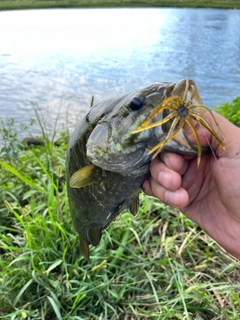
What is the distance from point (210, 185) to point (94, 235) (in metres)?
0.72

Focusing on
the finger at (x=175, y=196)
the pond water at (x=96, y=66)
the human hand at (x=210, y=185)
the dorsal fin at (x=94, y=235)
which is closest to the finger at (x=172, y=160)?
the human hand at (x=210, y=185)

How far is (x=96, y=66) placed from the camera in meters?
9.95

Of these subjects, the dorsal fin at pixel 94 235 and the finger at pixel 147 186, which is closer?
the finger at pixel 147 186

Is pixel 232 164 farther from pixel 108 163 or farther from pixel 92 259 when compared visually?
pixel 92 259

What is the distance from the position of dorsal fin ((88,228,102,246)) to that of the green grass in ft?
1.05

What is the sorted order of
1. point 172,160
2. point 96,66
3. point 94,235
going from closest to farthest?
point 172,160, point 94,235, point 96,66

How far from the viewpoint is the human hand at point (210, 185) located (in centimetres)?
149

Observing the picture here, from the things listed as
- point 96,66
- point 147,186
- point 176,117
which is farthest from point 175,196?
point 96,66

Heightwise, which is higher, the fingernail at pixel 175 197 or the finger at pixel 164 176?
the finger at pixel 164 176

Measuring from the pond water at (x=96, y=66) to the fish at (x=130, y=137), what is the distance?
3.35 m

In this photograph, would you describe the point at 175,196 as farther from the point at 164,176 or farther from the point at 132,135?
Result: the point at 132,135

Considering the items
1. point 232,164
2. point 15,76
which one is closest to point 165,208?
point 232,164

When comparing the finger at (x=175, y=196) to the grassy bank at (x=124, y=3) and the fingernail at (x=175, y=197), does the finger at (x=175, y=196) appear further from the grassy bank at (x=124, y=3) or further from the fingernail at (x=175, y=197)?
the grassy bank at (x=124, y=3)

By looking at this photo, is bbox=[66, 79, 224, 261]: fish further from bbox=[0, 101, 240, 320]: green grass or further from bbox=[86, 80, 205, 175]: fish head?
bbox=[0, 101, 240, 320]: green grass
